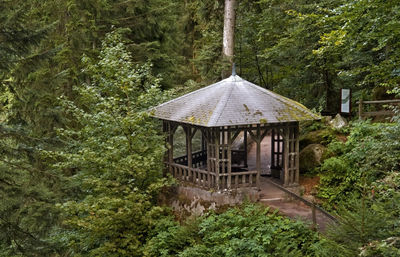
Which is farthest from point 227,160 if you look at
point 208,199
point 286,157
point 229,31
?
point 229,31

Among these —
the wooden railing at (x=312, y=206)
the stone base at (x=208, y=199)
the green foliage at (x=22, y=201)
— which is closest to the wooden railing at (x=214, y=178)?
the stone base at (x=208, y=199)

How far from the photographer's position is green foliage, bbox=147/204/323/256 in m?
8.72

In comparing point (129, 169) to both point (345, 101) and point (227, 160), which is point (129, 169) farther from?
point (345, 101)

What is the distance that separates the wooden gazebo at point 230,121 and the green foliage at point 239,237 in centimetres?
144

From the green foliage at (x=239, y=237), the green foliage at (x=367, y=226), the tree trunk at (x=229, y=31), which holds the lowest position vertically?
the green foliage at (x=239, y=237)

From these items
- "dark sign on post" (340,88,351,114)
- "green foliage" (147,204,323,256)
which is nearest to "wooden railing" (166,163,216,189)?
"green foliage" (147,204,323,256)

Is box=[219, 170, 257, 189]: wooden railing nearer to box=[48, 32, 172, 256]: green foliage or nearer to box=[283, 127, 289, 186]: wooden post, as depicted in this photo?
box=[283, 127, 289, 186]: wooden post

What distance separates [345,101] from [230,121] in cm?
655

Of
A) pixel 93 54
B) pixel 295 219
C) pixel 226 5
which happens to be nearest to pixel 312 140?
pixel 295 219

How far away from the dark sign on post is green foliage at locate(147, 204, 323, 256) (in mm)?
6609

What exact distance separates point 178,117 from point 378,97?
9036 millimetres

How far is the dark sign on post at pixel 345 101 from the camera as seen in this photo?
48.0 ft

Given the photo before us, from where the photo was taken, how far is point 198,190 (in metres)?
11.5

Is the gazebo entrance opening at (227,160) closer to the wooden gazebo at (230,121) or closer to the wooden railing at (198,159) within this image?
the wooden gazebo at (230,121)
